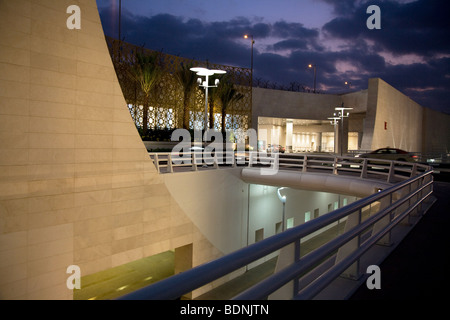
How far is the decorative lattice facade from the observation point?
31.8 m

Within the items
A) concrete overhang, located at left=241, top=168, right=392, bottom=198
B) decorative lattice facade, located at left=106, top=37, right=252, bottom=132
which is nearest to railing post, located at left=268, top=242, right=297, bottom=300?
concrete overhang, located at left=241, top=168, right=392, bottom=198

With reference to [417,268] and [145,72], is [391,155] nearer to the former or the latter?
[145,72]

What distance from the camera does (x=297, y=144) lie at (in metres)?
70.4

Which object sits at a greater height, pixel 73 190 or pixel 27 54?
pixel 27 54

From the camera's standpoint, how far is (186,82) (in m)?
35.8

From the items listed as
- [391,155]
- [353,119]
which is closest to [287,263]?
[391,155]

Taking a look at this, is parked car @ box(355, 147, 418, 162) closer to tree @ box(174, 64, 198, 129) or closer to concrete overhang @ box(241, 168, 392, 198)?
concrete overhang @ box(241, 168, 392, 198)

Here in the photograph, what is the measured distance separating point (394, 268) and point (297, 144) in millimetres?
66964

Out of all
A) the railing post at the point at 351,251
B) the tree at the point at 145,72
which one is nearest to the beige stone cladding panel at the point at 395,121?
the tree at the point at 145,72

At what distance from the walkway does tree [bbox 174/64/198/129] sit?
30.7m

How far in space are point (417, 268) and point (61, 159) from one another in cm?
1149
